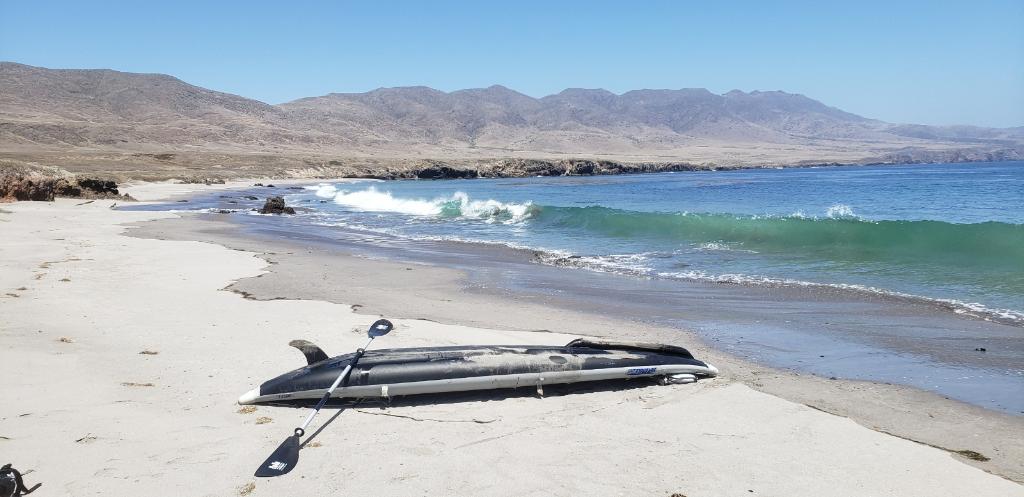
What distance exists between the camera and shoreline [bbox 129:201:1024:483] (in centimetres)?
473

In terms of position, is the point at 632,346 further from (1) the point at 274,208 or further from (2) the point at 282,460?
(1) the point at 274,208

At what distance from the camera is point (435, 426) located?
4.68 meters

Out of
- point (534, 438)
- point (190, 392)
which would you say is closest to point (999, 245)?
point (534, 438)

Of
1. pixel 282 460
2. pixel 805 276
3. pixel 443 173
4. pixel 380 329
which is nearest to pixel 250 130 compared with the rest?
pixel 443 173

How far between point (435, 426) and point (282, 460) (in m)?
1.11

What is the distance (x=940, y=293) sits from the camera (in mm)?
9789

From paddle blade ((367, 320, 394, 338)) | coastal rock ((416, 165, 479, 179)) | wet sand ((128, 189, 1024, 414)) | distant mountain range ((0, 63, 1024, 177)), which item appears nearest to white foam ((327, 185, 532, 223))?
wet sand ((128, 189, 1024, 414))

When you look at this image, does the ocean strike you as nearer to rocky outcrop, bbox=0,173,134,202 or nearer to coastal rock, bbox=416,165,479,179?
rocky outcrop, bbox=0,173,134,202

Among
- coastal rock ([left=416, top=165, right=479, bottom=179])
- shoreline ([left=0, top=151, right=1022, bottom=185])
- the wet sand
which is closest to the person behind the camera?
the wet sand

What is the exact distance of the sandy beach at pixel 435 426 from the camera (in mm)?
3818

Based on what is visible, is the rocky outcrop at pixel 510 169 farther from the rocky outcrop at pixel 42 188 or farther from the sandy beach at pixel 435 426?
the sandy beach at pixel 435 426

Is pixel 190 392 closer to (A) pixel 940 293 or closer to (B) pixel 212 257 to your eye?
(B) pixel 212 257

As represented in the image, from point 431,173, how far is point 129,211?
5871 centimetres

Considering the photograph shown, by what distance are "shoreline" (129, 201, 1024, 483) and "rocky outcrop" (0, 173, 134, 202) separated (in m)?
10.3
